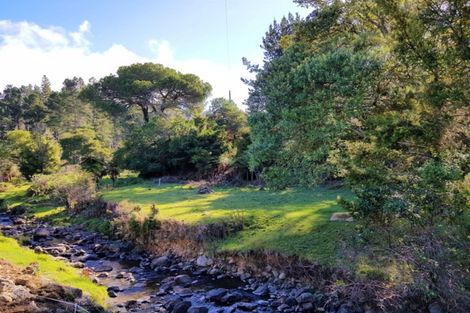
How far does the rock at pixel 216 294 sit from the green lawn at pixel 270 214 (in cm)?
248

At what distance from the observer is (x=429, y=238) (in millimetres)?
9773

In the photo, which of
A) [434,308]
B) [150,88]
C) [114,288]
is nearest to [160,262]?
[114,288]

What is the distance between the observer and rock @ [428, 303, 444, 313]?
34.0ft

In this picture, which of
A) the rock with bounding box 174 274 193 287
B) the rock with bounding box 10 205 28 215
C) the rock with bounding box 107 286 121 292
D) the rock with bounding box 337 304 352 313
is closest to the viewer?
the rock with bounding box 337 304 352 313

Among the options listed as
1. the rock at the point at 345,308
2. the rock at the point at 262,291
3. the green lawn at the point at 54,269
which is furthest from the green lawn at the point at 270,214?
the green lawn at the point at 54,269

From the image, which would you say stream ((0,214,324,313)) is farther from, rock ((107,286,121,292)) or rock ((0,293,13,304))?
rock ((0,293,13,304))

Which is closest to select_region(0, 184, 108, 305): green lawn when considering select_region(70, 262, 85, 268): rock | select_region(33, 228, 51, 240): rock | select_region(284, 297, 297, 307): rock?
select_region(70, 262, 85, 268): rock

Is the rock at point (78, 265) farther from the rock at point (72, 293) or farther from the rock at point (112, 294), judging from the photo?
the rock at point (72, 293)

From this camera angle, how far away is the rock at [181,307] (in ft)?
44.9

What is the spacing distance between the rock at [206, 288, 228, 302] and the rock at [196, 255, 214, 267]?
2793mm

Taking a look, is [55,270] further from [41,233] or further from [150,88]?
[150,88]

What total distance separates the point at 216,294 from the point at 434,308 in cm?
733

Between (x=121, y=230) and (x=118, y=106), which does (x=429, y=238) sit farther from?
(x=118, y=106)

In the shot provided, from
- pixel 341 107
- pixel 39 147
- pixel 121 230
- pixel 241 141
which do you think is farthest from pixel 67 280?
pixel 39 147
